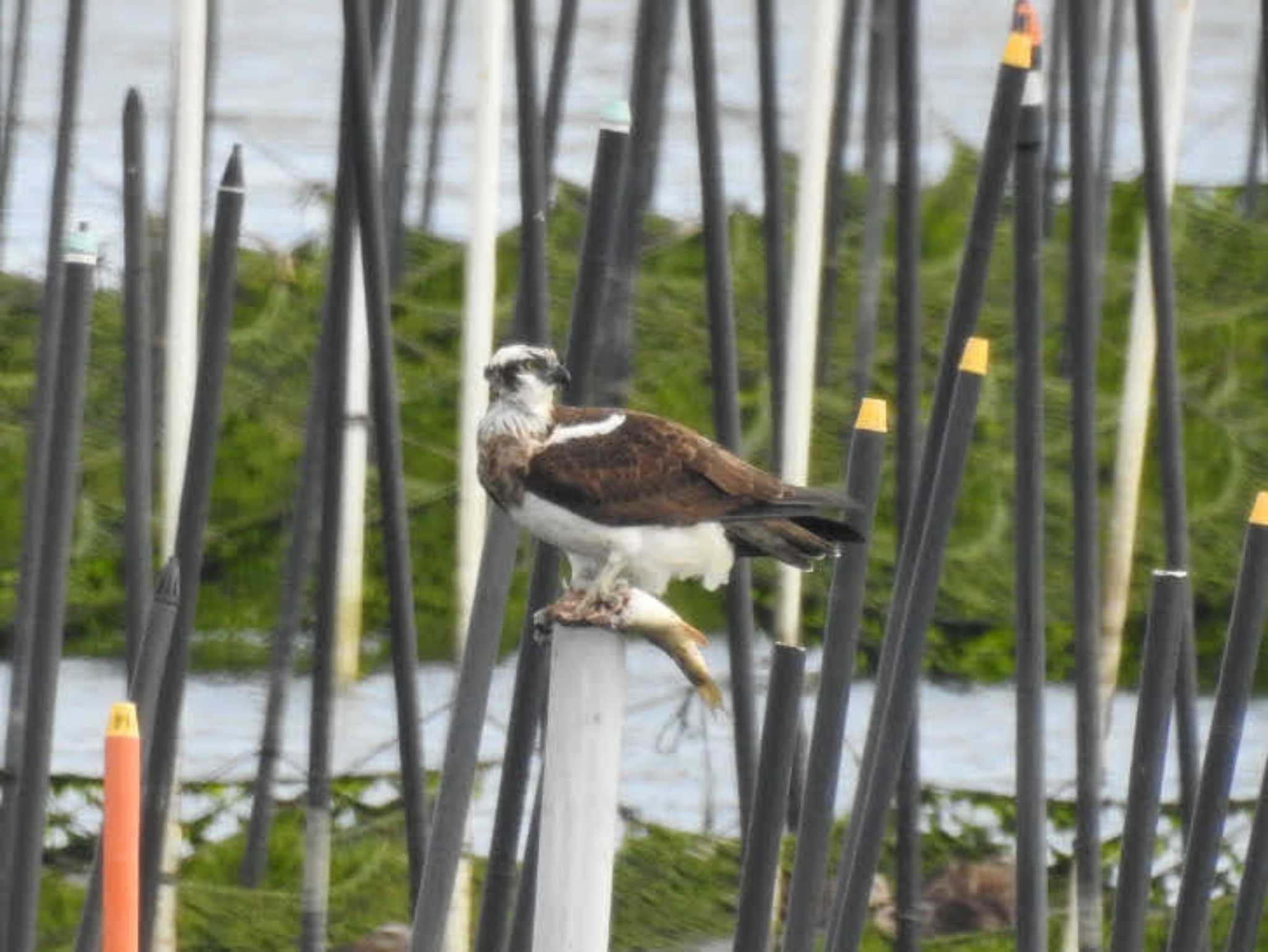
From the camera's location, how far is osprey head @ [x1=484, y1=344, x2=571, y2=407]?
231 centimetres

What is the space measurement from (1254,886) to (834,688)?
403mm

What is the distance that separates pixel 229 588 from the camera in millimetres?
6445

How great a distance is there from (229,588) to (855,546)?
12.6 feet

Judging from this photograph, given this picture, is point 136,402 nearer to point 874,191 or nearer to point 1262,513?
point 1262,513

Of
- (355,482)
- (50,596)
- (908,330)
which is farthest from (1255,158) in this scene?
(50,596)

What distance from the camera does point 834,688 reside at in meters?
2.76

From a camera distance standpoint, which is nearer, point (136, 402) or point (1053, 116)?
point (136, 402)

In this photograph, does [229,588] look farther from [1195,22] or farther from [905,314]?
[1195,22]

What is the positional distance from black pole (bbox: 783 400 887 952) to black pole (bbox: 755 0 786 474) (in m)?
1.00

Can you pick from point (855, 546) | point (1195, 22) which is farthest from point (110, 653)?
point (1195, 22)

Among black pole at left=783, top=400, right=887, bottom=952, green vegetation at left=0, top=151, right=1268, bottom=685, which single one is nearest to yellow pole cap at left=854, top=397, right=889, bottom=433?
black pole at left=783, top=400, right=887, bottom=952

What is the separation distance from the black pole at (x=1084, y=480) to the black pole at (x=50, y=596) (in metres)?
0.98

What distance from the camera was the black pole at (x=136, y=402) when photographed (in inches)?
124

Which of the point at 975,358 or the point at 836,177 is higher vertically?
the point at 836,177
